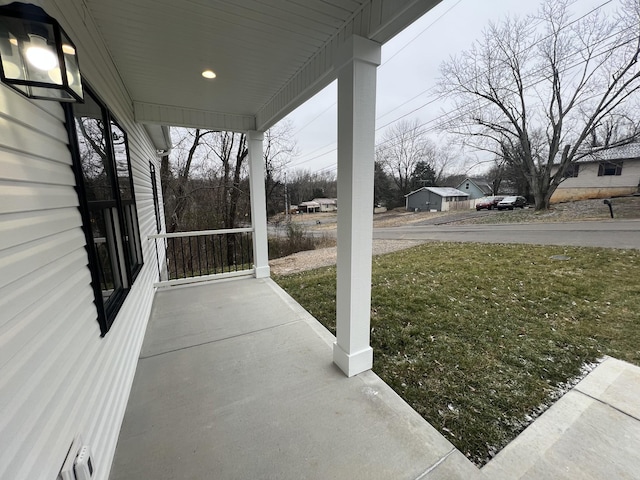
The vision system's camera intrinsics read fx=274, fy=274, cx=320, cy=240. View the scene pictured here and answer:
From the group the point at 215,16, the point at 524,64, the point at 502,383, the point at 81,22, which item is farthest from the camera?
the point at 524,64

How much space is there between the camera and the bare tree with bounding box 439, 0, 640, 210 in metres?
11.7

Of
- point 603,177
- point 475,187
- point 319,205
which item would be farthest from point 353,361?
point 475,187

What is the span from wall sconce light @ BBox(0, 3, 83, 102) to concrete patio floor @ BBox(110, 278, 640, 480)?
6.01ft

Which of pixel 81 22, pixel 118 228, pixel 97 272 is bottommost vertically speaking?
pixel 97 272

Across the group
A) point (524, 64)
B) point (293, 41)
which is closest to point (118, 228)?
point (293, 41)

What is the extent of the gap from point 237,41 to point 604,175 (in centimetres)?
2644

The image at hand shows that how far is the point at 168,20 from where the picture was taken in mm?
1941

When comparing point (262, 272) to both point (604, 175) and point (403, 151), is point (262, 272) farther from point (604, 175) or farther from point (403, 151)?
point (403, 151)

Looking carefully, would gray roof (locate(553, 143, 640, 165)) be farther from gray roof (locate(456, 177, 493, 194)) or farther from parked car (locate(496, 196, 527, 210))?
gray roof (locate(456, 177, 493, 194))

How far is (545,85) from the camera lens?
47.0 ft

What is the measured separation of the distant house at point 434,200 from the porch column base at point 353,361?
26.2 m

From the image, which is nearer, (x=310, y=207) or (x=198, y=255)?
(x=198, y=255)

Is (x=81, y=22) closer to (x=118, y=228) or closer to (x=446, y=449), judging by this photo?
(x=118, y=228)

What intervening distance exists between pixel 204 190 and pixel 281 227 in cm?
338
